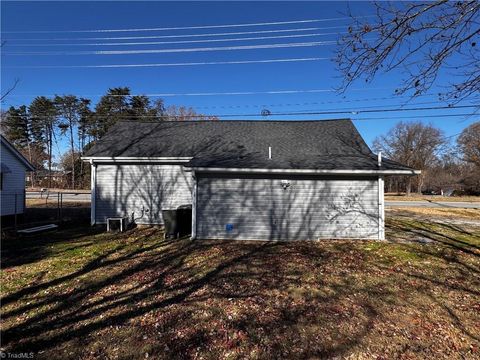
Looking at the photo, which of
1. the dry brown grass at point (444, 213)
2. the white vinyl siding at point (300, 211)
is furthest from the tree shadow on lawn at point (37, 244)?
the dry brown grass at point (444, 213)

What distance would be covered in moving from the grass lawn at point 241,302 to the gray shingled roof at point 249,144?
3.16 m

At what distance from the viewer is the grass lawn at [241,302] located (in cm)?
406

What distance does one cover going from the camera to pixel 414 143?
48.8 metres

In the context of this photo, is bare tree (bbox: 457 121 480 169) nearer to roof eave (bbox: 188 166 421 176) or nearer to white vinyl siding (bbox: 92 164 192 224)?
roof eave (bbox: 188 166 421 176)

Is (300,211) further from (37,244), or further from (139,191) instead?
(37,244)

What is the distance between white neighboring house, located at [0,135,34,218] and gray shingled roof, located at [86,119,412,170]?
17.8 ft

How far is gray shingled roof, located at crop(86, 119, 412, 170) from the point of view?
11.1 m

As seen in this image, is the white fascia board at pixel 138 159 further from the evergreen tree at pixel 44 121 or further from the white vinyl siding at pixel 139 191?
the evergreen tree at pixel 44 121

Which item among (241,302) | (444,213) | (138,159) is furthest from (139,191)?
(444,213)

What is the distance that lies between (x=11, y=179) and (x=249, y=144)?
42.0 feet

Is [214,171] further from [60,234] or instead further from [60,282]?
[60,234]

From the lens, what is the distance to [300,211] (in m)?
10.7

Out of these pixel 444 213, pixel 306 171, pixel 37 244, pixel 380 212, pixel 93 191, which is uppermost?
pixel 306 171

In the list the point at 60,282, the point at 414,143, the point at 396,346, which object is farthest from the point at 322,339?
the point at 414,143
